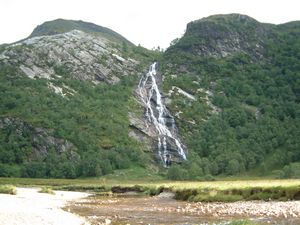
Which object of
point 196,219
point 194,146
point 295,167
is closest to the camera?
point 196,219

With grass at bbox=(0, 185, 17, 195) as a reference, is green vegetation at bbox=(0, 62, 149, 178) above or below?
above

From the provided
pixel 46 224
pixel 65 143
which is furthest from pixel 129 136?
pixel 46 224

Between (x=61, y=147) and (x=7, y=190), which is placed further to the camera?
(x=61, y=147)

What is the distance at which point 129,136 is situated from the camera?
194 meters

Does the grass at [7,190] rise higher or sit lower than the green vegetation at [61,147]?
lower

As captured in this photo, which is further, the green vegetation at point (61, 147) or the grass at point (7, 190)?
the green vegetation at point (61, 147)

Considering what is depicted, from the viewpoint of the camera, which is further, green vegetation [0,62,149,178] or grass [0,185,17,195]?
green vegetation [0,62,149,178]

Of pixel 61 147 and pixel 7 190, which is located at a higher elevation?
pixel 61 147

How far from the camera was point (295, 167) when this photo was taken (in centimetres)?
14538

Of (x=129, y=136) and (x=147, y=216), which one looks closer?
(x=147, y=216)

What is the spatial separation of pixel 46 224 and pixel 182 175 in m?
126

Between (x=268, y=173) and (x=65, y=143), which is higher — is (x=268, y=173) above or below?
below

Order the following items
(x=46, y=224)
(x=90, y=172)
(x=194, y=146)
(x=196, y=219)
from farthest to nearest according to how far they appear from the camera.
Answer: (x=194, y=146)
(x=90, y=172)
(x=196, y=219)
(x=46, y=224)

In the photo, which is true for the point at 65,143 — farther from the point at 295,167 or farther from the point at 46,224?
the point at 46,224
